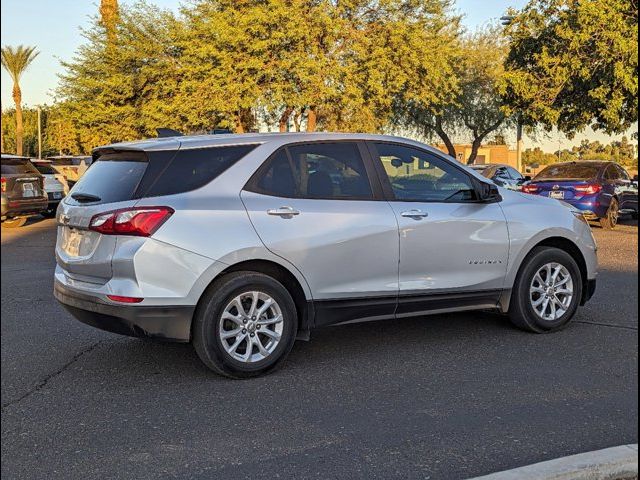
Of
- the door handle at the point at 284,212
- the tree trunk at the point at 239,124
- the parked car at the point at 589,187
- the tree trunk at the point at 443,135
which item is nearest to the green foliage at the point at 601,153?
the parked car at the point at 589,187

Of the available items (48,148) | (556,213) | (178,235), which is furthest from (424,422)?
(48,148)

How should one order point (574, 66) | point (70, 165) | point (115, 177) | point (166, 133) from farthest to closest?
point (70, 165), point (574, 66), point (166, 133), point (115, 177)

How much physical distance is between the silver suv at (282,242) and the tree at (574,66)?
11082 mm

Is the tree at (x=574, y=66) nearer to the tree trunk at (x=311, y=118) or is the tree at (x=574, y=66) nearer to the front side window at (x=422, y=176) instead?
the tree trunk at (x=311, y=118)

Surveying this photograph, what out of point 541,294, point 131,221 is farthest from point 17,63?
point 541,294

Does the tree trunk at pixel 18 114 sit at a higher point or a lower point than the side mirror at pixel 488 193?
higher

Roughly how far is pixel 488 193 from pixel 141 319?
2919 millimetres

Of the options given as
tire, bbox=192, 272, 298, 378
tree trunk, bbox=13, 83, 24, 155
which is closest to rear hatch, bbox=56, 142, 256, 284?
tire, bbox=192, 272, 298, 378

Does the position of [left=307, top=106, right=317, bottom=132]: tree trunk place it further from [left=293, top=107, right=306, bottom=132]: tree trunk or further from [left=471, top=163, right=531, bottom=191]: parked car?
[left=471, top=163, right=531, bottom=191]: parked car

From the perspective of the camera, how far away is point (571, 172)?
15648 mm

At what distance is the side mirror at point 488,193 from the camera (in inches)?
227

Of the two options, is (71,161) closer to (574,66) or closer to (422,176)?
(574,66)

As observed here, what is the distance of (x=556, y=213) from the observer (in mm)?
6137

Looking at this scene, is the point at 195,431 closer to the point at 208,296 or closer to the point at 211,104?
the point at 208,296
